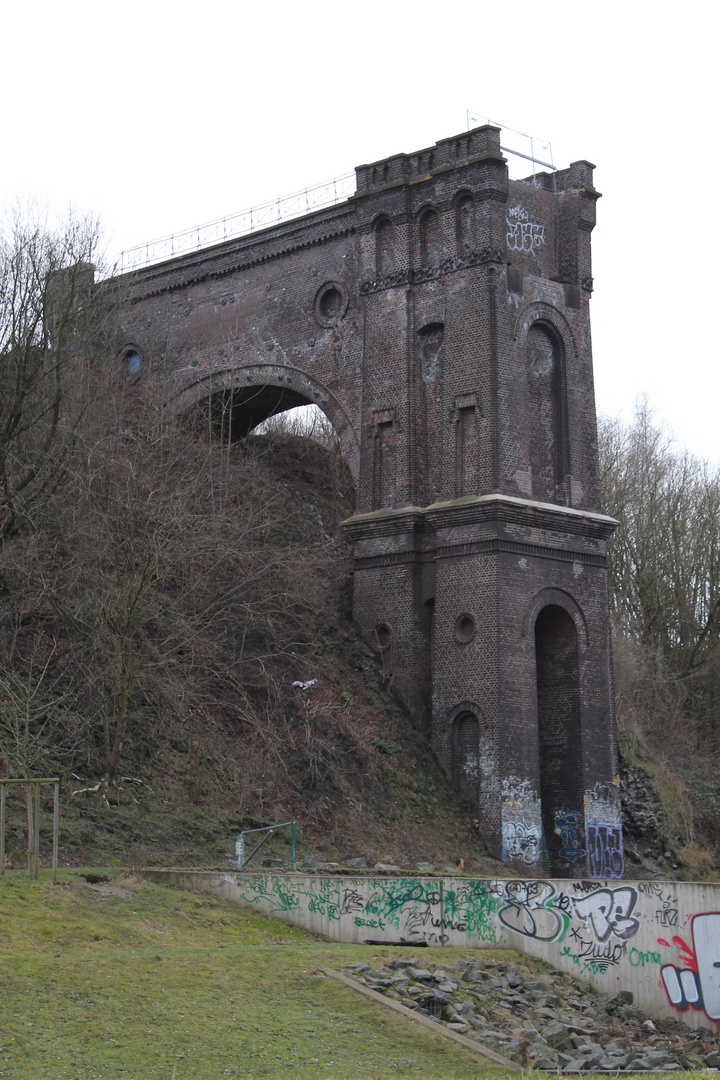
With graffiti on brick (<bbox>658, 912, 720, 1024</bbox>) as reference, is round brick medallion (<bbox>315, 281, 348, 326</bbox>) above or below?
above

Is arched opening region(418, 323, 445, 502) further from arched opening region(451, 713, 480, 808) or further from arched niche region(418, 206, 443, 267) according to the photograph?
arched opening region(451, 713, 480, 808)

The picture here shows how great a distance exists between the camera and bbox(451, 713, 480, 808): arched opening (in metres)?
25.6

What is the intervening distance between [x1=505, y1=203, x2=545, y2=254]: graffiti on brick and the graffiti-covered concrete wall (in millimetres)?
14627

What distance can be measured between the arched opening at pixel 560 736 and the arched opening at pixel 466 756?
1.73 m

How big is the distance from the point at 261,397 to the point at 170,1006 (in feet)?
70.4

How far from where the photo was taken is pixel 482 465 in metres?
26.4

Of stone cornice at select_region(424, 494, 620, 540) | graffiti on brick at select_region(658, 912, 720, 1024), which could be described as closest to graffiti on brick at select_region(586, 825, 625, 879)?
stone cornice at select_region(424, 494, 620, 540)

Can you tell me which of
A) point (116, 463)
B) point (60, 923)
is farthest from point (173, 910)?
point (116, 463)

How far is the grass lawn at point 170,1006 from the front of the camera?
34.5 feet

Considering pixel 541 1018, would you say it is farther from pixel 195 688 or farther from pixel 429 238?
pixel 429 238

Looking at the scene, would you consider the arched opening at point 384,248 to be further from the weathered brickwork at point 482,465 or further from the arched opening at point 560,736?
the arched opening at point 560,736

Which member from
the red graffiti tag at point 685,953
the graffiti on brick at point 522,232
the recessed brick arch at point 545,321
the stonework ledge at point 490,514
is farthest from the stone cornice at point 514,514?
the red graffiti tag at point 685,953

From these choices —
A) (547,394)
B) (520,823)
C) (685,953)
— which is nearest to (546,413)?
(547,394)

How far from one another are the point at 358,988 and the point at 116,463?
13148 millimetres
